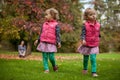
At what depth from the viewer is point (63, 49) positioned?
150 feet

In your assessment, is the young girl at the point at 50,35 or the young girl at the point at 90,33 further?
the young girl at the point at 50,35

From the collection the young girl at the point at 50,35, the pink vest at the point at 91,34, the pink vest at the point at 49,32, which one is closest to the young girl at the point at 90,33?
the pink vest at the point at 91,34

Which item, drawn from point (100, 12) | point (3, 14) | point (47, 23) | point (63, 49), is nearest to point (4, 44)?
point (63, 49)

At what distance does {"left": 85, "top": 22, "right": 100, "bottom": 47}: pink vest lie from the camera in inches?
405

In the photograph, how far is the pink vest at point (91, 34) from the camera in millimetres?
10289

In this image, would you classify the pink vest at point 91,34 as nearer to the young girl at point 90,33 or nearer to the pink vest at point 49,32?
the young girl at point 90,33

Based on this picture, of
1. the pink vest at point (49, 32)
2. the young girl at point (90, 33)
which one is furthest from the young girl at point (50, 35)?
the young girl at point (90, 33)

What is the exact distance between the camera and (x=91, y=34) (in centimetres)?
1034

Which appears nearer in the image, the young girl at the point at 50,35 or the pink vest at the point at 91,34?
the pink vest at the point at 91,34

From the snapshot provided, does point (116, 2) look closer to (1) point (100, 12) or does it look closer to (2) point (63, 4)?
(1) point (100, 12)

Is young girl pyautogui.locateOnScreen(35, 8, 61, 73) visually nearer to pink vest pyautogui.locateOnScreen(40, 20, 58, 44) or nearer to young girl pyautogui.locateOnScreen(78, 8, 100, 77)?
pink vest pyautogui.locateOnScreen(40, 20, 58, 44)

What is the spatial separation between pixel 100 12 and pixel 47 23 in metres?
48.6

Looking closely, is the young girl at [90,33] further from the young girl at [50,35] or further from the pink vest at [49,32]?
the pink vest at [49,32]

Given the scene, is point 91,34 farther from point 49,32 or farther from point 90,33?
point 49,32
